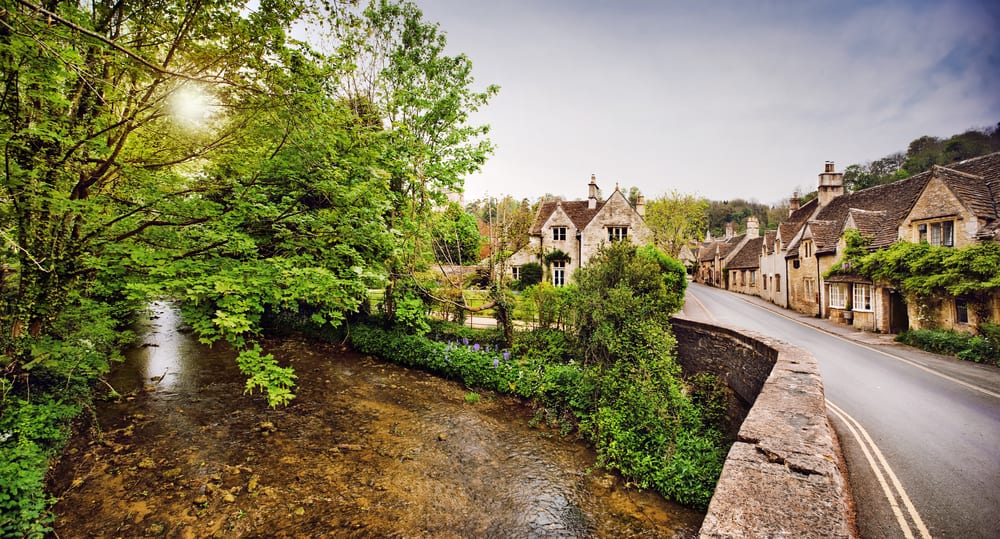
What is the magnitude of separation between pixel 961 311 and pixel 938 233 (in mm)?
4083

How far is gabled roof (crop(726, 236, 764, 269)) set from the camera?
39509 mm

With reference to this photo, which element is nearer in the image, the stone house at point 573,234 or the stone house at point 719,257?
the stone house at point 573,234

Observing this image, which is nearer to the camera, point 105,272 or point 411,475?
point 105,272

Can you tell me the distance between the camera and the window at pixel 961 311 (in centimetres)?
1526

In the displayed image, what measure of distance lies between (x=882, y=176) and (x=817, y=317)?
47220 mm

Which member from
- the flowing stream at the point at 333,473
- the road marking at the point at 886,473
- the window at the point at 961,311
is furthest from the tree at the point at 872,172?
the flowing stream at the point at 333,473

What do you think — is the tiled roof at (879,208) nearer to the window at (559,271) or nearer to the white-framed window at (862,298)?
the white-framed window at (862,298)

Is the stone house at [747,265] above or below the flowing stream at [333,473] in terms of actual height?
above

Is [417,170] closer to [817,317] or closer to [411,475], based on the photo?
[411,475]

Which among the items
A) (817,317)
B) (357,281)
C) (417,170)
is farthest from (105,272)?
(817,317)

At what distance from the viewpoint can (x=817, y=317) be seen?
79.3 ft

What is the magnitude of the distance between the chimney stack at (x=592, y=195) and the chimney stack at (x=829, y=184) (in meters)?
17.4

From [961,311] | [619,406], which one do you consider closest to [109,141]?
[619,406]

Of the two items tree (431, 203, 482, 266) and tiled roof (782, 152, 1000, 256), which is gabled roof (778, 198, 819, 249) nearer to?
tiled roof (782, 152, 1000, 256)
